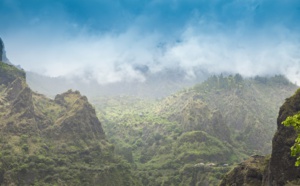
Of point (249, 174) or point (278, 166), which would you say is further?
point (249, 174)

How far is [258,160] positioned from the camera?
80.4m

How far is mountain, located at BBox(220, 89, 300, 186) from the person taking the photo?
58.6 metres

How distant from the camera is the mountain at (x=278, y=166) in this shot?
192 ft

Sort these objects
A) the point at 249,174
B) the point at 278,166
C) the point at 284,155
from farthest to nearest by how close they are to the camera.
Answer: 1. the point at 249,174
2. the point at 284,155
3. the point at 278,166

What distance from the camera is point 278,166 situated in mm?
61656

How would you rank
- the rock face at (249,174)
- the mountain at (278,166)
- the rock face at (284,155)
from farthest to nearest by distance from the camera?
the rock face at (249,174)
the mountain at (278,166)
the rock face at (284,155)

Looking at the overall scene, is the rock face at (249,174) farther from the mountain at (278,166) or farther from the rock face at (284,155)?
the rock face at (284,155)

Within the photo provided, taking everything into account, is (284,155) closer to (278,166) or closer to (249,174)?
(278,166)

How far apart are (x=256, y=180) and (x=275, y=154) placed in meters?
10.9

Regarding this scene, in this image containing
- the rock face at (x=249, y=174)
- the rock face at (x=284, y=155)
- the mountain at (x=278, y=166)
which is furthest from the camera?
the rock face at (x=249, y=174)

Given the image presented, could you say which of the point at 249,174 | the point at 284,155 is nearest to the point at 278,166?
the point at 284,155

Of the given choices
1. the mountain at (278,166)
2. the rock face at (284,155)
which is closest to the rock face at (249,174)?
the mountain at (278,166)

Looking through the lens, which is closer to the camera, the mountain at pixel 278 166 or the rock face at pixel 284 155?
the rock face at pixel 284 155

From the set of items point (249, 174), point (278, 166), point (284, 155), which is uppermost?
point (284, 155)
